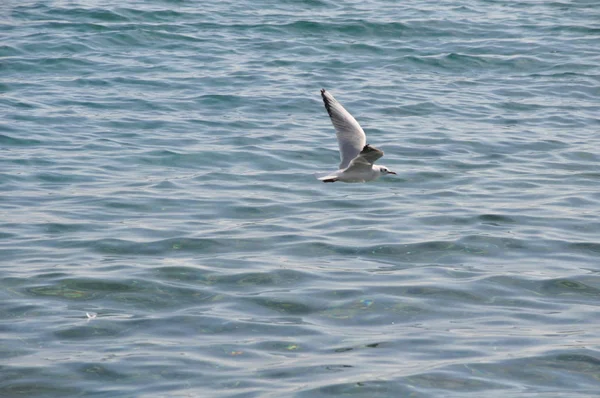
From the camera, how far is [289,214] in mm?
11078

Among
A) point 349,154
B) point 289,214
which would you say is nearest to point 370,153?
point 349,154

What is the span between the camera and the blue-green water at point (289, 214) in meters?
7.64

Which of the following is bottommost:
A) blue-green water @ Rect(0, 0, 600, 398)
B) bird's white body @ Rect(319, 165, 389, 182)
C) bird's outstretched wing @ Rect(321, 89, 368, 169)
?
blue-green water @ Rect(0, 0, 600, 398)

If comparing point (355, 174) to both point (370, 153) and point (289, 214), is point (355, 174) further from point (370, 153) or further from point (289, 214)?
point (289, 214)

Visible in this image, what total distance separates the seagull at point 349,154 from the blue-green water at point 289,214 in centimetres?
72

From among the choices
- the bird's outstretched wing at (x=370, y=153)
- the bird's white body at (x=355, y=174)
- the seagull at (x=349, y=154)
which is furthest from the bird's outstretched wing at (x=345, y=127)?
the bird's outstretched wing at (x=370, y=153)

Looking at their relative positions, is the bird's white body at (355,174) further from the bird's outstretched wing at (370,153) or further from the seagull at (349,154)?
the bird's outstretched wing at (370,153)

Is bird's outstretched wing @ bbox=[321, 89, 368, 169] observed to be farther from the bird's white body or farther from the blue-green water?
the blue-green water

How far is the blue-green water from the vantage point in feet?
25.1

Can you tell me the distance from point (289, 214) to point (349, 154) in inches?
49.6

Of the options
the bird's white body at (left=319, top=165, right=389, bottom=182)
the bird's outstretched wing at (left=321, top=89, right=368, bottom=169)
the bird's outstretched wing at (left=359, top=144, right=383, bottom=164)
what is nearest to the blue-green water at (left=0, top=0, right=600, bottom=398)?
the bird's white body at (left=319, top=165, right=389, bottom=182)

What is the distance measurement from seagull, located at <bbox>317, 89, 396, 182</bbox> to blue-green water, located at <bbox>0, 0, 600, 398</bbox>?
0.72 m

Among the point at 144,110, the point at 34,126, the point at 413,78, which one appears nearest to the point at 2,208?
the point at 34,126

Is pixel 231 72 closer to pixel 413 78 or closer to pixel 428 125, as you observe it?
pixel 413 78
